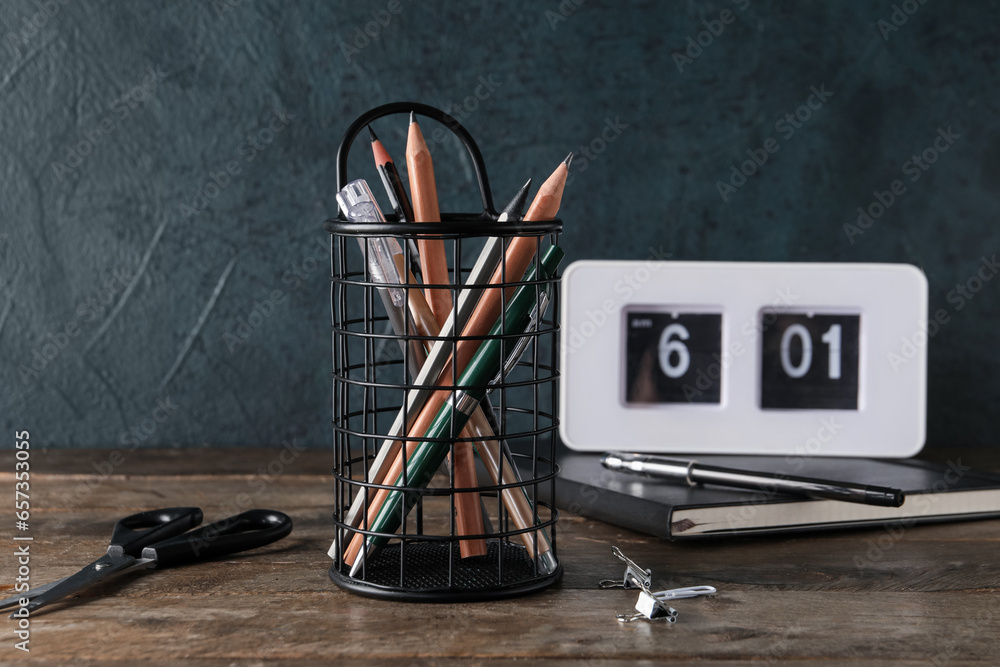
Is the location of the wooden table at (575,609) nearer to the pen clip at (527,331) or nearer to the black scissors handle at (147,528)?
the black scissors handle at (147,528)

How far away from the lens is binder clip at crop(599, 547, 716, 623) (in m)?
0.44

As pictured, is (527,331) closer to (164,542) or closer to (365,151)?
(164,542)

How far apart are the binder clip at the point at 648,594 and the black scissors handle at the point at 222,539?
0.21m

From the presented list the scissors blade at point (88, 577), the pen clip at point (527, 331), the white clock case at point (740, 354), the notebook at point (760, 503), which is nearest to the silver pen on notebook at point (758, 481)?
the notebook at point (760, 503)

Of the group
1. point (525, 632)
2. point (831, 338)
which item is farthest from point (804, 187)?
point (525, 632)

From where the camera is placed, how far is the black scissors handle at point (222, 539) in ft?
1.69

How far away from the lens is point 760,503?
1.94ft

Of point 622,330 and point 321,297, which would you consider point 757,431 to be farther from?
point 321,297

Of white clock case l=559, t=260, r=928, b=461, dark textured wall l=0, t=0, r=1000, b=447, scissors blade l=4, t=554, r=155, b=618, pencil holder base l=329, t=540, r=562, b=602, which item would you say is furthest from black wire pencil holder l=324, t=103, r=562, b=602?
dark textured wall l=0, t=0, r=1000, b=447

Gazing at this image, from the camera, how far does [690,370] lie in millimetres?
802

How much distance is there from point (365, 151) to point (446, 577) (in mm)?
531

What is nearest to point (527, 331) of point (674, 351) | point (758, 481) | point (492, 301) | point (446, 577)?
point (492, 301)

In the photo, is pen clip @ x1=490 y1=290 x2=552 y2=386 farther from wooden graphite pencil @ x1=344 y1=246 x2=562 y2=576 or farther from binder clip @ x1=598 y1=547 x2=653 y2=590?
binder clip @ x1=598 y1=547 x2=653 y2=590

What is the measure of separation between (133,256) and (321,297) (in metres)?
0.19
